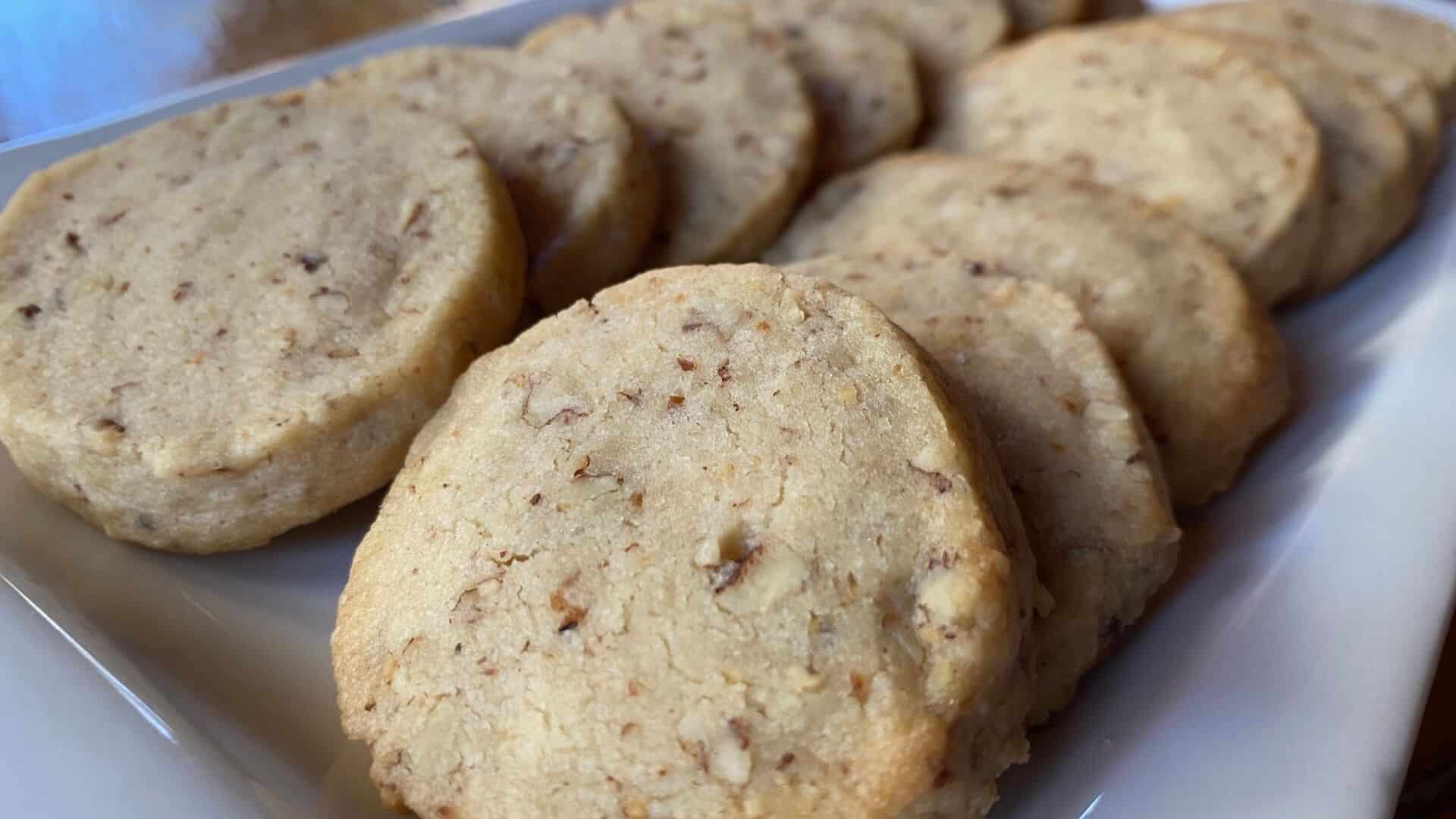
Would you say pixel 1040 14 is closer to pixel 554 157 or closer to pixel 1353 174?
pixel 1353 174

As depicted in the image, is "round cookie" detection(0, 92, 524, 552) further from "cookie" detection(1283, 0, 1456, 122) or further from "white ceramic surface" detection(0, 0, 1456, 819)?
"cookie" detection(1283, 0, 1456, 122)

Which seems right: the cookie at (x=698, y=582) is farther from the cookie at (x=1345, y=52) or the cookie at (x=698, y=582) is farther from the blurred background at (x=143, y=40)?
the blurred background at (x=143, y=40)

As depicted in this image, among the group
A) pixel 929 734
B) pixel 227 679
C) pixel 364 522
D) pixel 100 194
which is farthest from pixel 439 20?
pixel 929 734

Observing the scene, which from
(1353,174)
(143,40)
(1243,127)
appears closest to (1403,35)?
(1353,174)

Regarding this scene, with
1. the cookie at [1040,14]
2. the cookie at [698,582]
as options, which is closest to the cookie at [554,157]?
the cookie at [698,582]

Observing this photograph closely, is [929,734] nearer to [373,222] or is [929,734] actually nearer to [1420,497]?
[1420,497]

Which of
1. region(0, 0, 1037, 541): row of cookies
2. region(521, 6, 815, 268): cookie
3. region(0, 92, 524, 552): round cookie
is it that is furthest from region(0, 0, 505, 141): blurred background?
region(0, 92, 524, 552): round cookie
